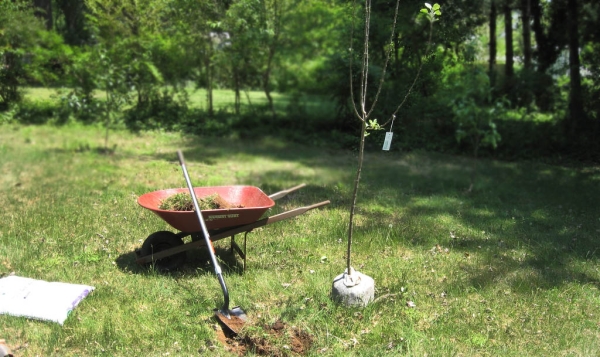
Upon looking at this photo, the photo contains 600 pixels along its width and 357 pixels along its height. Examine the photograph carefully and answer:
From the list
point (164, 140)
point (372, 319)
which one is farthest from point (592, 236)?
point (164, 140)

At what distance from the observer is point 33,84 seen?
1195 centimetres

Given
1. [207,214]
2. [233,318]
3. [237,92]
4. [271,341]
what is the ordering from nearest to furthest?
[271,341]
[233,318]
[207,214]
[237,92]

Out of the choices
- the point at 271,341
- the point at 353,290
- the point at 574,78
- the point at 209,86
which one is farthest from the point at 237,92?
the point at 271,341

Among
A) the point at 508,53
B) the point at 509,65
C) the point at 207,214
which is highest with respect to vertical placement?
the point at 508,53

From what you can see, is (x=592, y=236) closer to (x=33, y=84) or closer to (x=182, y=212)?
(x=182, y=212)

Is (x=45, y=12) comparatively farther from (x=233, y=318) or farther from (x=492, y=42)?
(x=492, y=42)

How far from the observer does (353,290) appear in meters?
3.98

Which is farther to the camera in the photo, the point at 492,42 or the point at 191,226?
the point at 492,42

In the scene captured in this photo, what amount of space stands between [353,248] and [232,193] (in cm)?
136

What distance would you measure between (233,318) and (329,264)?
1.37 m

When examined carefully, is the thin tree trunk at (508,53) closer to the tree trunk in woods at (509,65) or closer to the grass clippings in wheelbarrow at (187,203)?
the tree trunk in woods at (509,65)

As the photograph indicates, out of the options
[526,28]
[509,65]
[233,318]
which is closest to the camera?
[233,318]

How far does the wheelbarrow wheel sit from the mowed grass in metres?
0.16

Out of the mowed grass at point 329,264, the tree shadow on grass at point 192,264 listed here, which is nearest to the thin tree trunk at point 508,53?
the mowed grass at point 329,264
